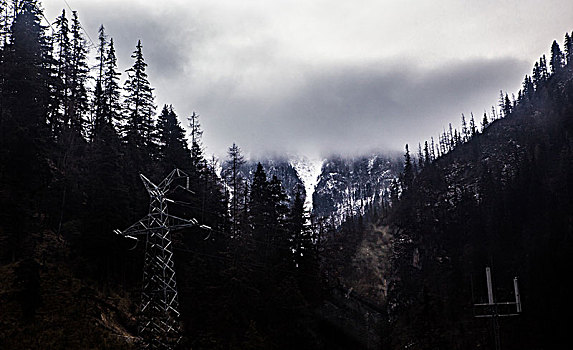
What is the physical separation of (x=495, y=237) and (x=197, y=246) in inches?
2934

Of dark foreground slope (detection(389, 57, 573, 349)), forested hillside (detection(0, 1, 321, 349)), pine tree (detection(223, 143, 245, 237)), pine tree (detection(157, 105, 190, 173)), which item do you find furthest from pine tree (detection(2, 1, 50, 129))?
dark foreground slope (detection(389, 57, 573, 349))

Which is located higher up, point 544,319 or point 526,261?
point 526,261

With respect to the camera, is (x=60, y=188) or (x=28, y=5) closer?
(x=60, y=188)

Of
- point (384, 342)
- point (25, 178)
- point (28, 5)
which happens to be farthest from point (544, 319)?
point (28, 5)

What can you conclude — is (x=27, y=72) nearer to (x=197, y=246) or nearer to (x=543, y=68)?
(x=197, y=246)

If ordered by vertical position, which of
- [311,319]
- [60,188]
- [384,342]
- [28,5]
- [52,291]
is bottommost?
[384,342]

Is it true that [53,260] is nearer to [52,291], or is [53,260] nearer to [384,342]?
[52,291]

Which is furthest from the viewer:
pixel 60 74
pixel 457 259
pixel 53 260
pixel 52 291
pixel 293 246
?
pixel 457 259

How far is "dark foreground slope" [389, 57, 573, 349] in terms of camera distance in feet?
253

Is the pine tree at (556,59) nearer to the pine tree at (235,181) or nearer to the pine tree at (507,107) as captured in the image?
the pine tree at (507,107)

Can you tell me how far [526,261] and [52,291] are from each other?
84857mm

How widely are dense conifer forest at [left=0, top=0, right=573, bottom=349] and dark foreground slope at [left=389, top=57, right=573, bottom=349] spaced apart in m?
0.41

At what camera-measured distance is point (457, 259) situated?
351ft

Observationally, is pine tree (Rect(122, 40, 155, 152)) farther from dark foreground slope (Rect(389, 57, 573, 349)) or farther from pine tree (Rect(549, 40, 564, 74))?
pine tree (Rect(549, 40, 564, 74))
